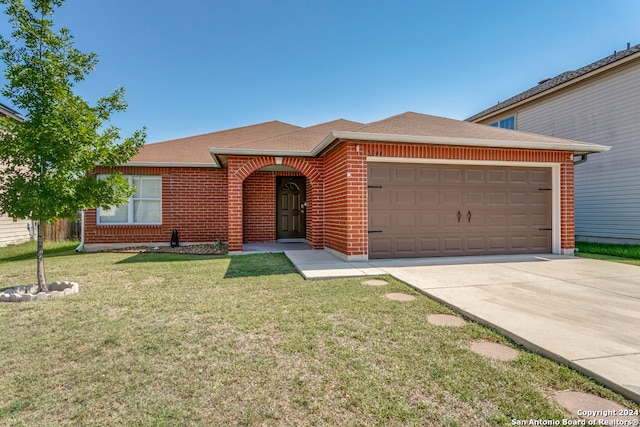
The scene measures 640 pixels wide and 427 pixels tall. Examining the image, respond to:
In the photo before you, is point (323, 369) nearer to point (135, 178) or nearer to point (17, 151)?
point (17, 151)

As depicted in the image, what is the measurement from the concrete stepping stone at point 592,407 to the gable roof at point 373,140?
5.63 m

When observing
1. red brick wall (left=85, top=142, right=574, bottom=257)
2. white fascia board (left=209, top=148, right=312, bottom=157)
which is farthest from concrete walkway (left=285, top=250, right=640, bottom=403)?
white fascia board (left=209, top=148, right=312, bottom=157)

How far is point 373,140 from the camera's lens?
23.7ft

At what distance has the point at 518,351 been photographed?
277 cm

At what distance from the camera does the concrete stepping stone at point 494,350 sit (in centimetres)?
268

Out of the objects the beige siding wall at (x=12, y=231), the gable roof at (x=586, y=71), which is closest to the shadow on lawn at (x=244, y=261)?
the beige siding wall at (x=12, y=231)

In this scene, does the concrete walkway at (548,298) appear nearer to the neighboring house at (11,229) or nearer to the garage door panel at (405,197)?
the garage door panel at (405,197)

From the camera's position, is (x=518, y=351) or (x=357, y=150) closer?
(x=518, y=351)

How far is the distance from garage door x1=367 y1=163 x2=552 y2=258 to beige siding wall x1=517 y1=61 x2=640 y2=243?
15.4 ft

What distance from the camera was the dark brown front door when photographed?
12.0 m

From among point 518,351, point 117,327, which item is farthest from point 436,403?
point 117,327

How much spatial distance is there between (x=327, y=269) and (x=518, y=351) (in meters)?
3.78

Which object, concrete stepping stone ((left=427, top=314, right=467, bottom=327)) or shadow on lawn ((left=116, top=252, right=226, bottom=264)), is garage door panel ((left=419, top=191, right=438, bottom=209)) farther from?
shadow on lawn ((left=116, top=252, right=226, bottom=264))

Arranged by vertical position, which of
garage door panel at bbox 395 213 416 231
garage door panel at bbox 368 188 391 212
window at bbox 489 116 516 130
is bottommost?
garage door panel at bbox 395 213 416 231
